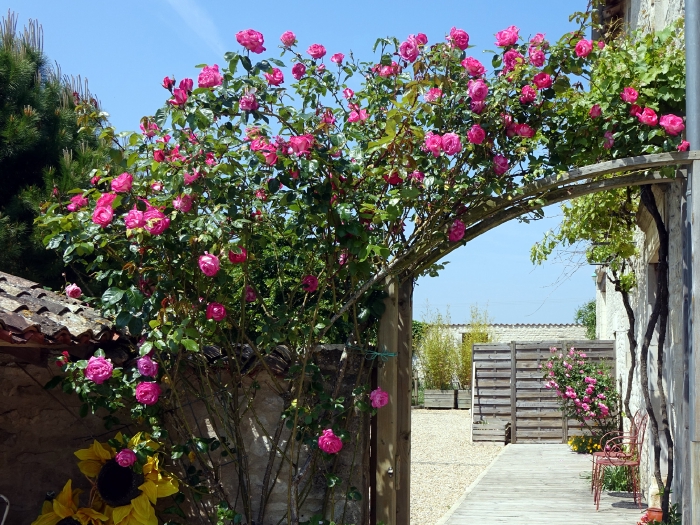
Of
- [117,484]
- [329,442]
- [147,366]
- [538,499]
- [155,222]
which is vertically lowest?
[538,499]

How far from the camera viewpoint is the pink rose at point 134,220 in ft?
11.6

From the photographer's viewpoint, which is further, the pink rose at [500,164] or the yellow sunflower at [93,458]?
the yellow sunflower at [93,458]

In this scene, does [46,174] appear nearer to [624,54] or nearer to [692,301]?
[624,54]

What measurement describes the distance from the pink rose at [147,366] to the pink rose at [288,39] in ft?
5.51

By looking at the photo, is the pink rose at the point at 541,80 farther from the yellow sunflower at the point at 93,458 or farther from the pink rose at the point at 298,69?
the yellow sunflower at the point at 93,458

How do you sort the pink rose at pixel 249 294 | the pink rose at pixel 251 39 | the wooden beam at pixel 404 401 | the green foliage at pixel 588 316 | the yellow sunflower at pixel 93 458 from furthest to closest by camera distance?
the green foliage at pixel 588 316 < the wooden beam at pixel 404 401 < the yellow sunflower at pixel 93 458 < the pink rose at pixel 249 294 < the pink rose at pixel 251 39

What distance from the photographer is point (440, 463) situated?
35.4 feet

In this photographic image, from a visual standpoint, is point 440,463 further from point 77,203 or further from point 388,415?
point 77,203

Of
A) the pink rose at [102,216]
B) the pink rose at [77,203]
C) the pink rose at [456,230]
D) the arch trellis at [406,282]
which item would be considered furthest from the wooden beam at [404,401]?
the pink rose at [77,203]

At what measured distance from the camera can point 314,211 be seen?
12.0 ft

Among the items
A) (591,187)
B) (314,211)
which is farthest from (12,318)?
(591,187)

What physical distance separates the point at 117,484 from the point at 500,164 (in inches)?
101

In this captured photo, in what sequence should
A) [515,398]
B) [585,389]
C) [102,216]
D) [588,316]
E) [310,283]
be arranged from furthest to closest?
1. [588,316]
2. [515,398]
3. [585,389]
4. [310,283]
5. [102,216]

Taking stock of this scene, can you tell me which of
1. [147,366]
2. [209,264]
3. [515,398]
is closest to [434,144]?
[209,264]
